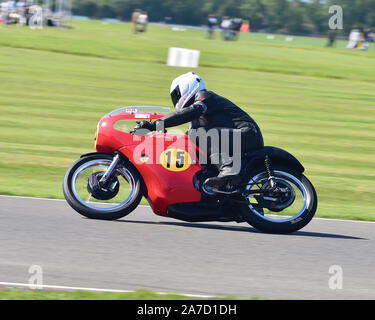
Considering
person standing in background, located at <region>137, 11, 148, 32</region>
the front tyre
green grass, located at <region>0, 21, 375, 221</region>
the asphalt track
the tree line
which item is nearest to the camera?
the asphalt track

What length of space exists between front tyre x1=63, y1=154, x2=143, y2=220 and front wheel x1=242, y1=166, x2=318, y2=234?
1.21 meters

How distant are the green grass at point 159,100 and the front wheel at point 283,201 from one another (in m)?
1.47

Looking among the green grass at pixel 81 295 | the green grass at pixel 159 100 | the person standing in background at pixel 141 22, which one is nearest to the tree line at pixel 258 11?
the person standing in background at pixel 141 22

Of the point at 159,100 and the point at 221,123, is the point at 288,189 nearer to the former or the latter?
the point at 221,123

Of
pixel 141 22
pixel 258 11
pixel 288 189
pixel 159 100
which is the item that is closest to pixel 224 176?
pixel 288 189

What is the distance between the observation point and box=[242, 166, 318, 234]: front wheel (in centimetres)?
758

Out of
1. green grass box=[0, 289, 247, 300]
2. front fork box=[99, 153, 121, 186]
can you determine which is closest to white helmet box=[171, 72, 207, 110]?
front fork box=[99, 153, 121, 186]

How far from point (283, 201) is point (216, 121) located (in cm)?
110

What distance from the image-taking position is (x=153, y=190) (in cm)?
758

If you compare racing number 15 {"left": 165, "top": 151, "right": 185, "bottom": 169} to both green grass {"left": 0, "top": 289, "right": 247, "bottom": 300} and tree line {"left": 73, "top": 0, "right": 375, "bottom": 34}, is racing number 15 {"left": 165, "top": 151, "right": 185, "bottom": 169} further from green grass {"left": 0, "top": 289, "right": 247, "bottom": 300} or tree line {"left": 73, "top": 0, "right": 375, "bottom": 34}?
tree line {"left": 73, "top": 0, "right": 375, "bottom": 34}

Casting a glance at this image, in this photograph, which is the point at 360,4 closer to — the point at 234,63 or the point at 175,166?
the point at 234,63

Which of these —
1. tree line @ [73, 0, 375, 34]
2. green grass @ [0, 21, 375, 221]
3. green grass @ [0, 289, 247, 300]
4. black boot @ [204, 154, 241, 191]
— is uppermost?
black boot @ [204, 154, 241, 191]

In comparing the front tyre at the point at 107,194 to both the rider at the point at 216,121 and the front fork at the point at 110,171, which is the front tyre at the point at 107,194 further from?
the rider at the point at 216,121
